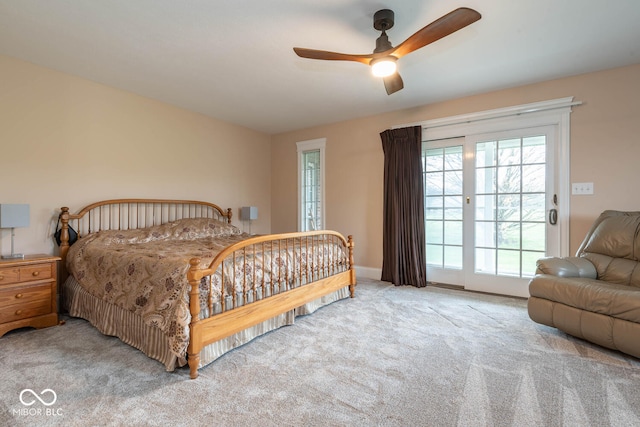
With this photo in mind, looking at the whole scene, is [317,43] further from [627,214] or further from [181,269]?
[627,214]

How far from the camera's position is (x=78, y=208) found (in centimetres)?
322

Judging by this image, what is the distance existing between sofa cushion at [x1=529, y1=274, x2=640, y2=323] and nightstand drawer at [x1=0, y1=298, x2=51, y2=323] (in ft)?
13.8

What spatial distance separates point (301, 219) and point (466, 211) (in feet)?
8.65

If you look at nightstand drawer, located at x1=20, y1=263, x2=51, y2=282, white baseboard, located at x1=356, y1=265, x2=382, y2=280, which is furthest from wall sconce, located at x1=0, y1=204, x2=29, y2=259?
white baseboard, located at x1=356, y1=265, x2=382, y2=280

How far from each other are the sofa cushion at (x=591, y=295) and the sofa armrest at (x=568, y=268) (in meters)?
0.07

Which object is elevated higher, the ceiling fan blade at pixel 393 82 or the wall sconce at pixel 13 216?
the ceiling fan blade at pixel 393 82

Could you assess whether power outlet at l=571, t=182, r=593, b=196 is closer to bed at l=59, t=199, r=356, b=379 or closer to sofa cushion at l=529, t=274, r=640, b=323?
sofa cushion at l=529, t=274, r=640, b=323

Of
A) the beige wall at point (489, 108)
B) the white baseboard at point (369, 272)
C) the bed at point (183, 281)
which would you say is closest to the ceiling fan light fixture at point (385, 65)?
the bed at point (183, 281)

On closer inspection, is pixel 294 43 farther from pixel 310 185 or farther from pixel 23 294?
pixel 23 294

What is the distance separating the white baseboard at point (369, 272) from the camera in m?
4.40

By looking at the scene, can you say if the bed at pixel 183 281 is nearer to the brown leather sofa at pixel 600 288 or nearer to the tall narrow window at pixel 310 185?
the tall narrow window at pixel 310 185

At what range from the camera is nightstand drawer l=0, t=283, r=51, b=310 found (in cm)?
239

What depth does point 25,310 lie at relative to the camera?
248cm

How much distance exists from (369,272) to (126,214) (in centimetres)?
335
